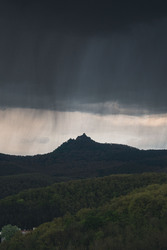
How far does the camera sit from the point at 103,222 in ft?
415

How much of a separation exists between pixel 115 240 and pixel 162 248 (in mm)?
13786

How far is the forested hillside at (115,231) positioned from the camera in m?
96.4

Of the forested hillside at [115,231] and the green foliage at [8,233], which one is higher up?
the forested hillside at [115,231]

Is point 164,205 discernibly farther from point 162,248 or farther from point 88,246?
point 162,248

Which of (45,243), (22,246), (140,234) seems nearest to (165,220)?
(140,234)

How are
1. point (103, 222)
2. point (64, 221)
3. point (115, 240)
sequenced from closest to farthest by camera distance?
point (115, 240)
point (103, 222)
point (64, 221)

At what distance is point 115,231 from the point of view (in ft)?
375

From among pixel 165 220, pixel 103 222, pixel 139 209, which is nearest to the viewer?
pixel 165 220

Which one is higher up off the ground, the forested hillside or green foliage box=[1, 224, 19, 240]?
the forested hillside

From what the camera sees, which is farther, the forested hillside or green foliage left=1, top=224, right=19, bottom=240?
green foliage left=1, top=224, right=19, bottom=240

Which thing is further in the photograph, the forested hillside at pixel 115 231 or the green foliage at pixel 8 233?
the green foliage at pixel 8 233

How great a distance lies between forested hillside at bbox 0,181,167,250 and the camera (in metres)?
96.4

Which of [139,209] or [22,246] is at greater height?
[139,209]

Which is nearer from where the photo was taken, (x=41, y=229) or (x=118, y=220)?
(x=118, y=220)
